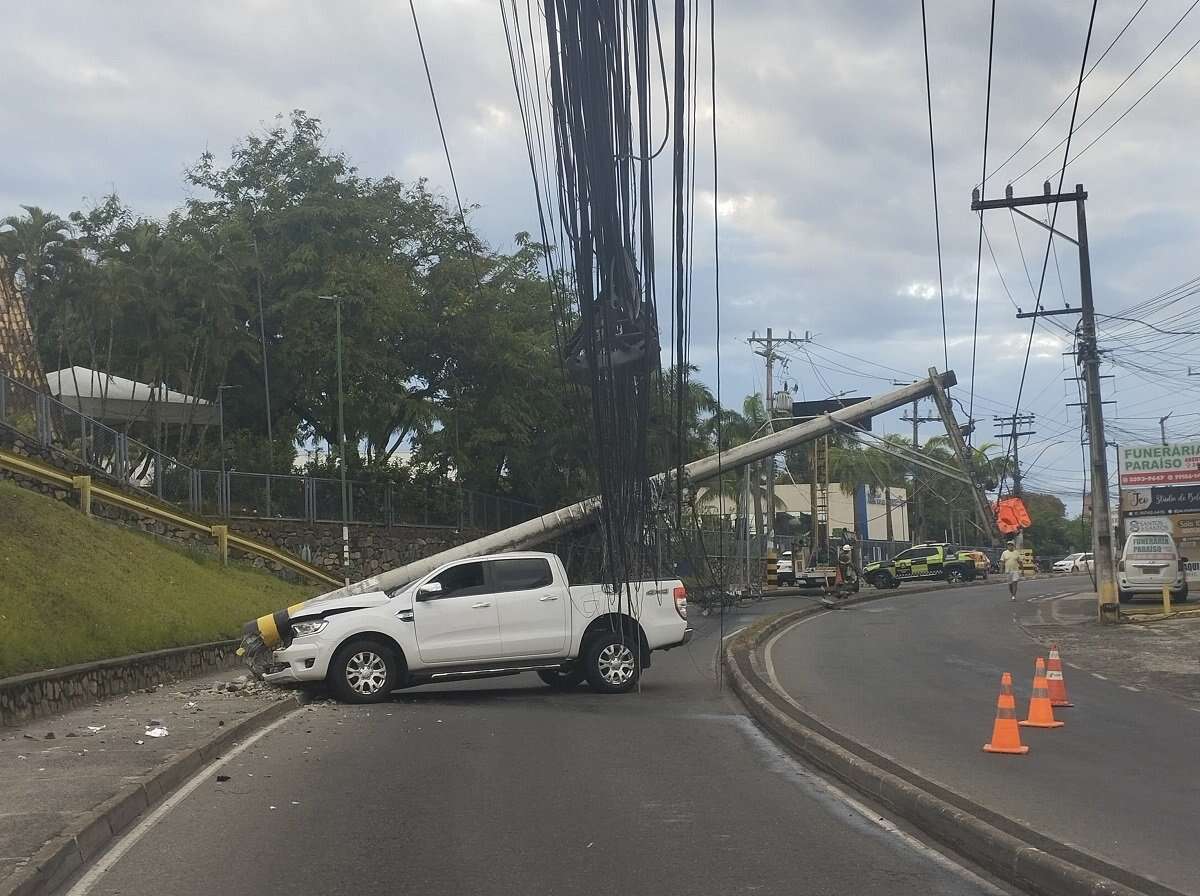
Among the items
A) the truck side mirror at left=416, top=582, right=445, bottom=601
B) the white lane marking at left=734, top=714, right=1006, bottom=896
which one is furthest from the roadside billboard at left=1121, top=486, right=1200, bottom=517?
the white lane marking at left=734, top=714, right=1006, bottom=896

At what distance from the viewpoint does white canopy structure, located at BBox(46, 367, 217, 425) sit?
124 feet

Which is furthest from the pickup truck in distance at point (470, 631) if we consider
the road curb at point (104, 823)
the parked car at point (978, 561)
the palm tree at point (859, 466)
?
the palm tree at point (859, 466)

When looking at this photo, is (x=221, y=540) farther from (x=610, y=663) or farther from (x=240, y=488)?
(x=610, y=663)

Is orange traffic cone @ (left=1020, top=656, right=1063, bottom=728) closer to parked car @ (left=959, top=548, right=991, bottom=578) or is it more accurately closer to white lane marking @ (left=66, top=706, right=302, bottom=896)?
white lane marking @ (left=66, top=706, right=302, bottom=896)

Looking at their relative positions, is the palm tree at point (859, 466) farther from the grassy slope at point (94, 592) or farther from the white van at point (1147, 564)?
the grassy slope at point (94, 592)

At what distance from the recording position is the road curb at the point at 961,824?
6.45m

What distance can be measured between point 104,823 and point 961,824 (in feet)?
16.8

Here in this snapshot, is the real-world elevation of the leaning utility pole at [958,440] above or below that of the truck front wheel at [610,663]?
above

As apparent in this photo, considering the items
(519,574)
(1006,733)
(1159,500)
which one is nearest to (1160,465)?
(1159,500)

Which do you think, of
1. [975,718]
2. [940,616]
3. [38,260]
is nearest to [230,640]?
[975,718]

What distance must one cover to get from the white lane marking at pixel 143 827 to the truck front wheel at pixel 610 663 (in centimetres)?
530

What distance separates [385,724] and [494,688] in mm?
4629

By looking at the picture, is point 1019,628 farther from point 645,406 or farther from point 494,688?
point 645,406

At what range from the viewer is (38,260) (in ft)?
143
